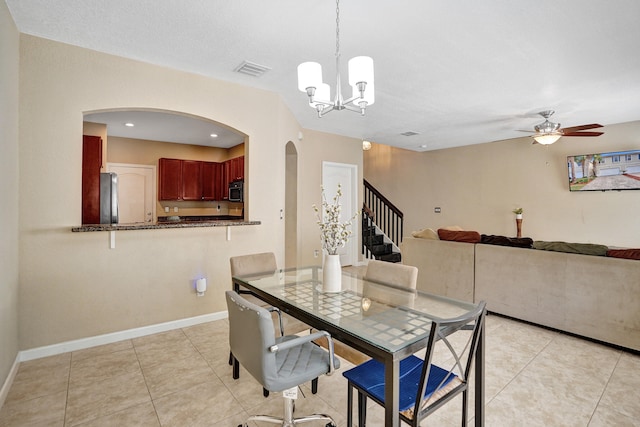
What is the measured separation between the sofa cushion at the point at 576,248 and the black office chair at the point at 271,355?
9.59 feet

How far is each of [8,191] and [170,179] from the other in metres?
4.29

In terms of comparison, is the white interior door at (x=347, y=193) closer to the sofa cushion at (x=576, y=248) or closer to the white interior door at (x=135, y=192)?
the sofa cushion at (x=576, y=248)

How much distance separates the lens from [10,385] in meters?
2.29

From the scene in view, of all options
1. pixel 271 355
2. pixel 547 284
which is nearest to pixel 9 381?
pixel 271 355

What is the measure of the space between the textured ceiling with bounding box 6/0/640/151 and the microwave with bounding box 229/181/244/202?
250 centimetres

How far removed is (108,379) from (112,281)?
1003 millimetres

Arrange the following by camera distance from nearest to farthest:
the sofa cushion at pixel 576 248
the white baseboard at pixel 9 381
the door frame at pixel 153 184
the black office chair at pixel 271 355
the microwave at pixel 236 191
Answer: the black office chair at pixel 271 355
the white baseboard at pixel 9 381
the sofa cushion at pixel 576 248
the microwave at pixel 236 191
the door frame at pixel 153 184

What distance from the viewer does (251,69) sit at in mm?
3281

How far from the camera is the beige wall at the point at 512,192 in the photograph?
516cm

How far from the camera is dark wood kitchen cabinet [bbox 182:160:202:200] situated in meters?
6.70

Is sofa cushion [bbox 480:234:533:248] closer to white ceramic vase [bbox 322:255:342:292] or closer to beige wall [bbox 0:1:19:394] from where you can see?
white ceramic vase [bbox 322:255:342:292]

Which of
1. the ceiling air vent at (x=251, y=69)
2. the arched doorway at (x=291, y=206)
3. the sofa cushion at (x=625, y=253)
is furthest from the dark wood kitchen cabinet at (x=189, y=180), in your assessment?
the sofa cushion at (x=625, y=253)

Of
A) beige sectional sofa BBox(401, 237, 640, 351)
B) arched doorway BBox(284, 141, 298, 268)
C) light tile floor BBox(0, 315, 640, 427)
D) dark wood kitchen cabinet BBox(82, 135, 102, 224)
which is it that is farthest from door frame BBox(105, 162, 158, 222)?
beige sectional sofa BBox(401, 237, 640, 351)

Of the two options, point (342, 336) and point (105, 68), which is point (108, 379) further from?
point (105, 68)
